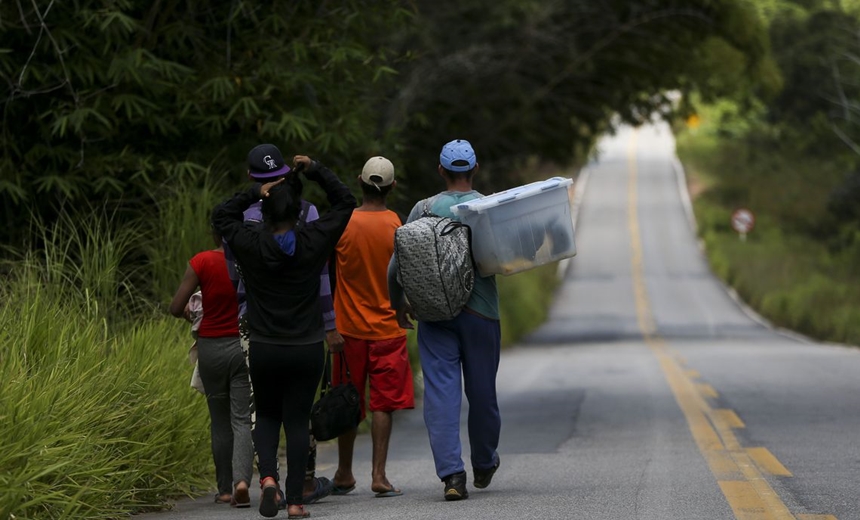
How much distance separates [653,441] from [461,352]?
131 inches

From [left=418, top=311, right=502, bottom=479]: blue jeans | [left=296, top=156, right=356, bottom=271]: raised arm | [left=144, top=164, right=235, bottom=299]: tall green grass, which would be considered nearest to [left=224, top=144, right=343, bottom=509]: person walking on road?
[left=296, top=156, right=356, bottom=271]: raised arm

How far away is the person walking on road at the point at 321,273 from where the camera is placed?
7.98 metres

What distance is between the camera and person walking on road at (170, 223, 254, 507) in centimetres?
859

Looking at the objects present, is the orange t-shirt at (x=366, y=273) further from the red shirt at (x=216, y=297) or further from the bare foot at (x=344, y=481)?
the bare foot at (x=344, y=481)

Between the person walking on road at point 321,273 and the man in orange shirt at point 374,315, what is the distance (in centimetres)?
24

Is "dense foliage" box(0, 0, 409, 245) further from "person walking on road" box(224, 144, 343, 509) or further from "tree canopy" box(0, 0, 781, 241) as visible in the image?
"person walking on road" box(224, 144, 343, 509)

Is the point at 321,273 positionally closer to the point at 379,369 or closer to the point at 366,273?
the point at 366,273

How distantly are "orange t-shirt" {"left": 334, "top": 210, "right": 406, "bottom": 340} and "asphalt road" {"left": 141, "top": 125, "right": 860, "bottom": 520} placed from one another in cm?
101

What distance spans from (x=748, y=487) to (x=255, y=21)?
6742 millimetres

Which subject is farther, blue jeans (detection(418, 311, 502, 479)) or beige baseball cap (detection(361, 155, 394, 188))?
beige baseball cap (detection(361, 155, 394, 188))

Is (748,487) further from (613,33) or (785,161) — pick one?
(785,161)

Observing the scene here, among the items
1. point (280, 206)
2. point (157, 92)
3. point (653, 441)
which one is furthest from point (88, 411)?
point (157, 92)

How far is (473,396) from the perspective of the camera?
8.75 m

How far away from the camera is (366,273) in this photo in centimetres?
901
